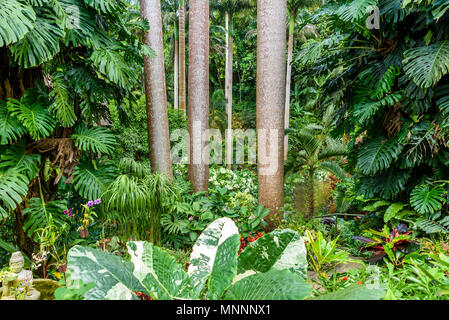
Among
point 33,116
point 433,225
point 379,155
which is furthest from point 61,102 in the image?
point 433,225

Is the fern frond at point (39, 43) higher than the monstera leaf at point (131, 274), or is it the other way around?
the fern frond at point (39, 43)

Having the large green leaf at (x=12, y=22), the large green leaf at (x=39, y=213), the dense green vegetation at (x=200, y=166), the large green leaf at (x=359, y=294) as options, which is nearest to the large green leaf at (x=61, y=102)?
the dense green vegetation at (x=200, y=166)

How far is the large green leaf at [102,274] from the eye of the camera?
71 centimetres

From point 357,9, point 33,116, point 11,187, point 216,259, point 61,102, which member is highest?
point 357,9

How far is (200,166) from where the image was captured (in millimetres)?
3904

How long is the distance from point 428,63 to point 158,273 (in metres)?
2.66

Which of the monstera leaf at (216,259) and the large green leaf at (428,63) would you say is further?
the large green leaf at (428,63)

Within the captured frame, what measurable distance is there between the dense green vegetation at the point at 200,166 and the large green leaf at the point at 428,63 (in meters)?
0.01

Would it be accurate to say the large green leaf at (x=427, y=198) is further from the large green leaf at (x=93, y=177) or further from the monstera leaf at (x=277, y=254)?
the large green leaf at (x=93, y=177)

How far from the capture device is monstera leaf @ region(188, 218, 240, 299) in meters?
0.83

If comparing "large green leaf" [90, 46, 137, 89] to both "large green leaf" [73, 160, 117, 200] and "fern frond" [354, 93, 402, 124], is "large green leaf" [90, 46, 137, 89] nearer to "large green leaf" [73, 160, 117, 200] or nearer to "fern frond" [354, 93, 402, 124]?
"large green leaf" [73, 160, 117, 200]

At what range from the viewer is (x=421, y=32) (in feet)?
8.54

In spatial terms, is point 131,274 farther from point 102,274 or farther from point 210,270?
point 210,270
